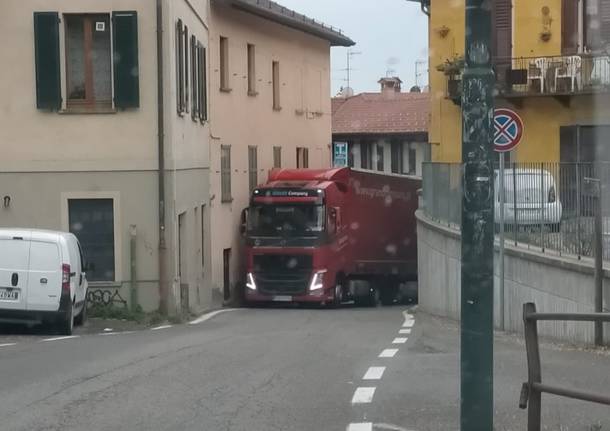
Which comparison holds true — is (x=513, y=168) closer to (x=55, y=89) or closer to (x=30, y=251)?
(x=30, y=251)

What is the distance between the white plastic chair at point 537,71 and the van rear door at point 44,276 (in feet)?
63.0

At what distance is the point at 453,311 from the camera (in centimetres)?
2455

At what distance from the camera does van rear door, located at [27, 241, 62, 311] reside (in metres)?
19.3

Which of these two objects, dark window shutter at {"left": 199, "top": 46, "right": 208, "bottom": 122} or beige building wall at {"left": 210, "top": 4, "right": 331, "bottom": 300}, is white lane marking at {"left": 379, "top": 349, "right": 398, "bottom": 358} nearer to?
dark window shutter at {"left": 199, "top": 46, "right": 208, "bottom": 122}

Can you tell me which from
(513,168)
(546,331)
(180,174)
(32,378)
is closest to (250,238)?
(180,174)

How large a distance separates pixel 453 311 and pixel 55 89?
9.27 metres

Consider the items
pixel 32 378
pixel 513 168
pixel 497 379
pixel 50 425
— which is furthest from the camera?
pixel 513 168

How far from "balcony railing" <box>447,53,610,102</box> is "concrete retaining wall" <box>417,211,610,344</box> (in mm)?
7859

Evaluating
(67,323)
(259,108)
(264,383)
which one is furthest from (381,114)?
(264,383)

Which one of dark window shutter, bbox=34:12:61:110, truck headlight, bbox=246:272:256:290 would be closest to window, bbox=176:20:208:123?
dark window shutter, bbox=34:12:61:110

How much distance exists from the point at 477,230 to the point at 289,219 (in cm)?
2562

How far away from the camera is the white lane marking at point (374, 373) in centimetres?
1165

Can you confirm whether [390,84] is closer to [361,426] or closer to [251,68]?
[251,68]

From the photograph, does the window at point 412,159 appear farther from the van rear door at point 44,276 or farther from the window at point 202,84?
the van rear door at point 44,276
